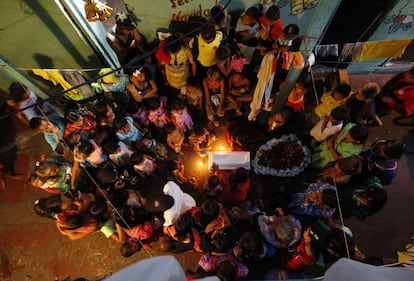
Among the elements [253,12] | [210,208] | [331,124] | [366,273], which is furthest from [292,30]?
[366,273]

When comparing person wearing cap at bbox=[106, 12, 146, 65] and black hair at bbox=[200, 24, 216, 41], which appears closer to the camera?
black hair at bbox=[200, 24, 216, 41]

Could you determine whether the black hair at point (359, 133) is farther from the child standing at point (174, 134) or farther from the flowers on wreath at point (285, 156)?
the child standing at point (174, 134)

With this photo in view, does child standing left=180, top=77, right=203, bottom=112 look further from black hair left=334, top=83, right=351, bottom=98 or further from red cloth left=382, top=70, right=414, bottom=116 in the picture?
red cloth left=382, top=70, right=414, bottom=116

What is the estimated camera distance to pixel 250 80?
200 inches

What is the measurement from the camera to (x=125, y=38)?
4613 mm

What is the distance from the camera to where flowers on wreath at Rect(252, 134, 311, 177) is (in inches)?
190

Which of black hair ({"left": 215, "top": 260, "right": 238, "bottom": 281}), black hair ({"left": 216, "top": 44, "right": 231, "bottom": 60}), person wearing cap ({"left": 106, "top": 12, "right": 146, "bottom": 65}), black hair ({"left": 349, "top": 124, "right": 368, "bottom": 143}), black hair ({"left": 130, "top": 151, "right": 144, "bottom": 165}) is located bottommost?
black hair ({"left": 215, "top": 260, "right": 238, "bottom": 281})

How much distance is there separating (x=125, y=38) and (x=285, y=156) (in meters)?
3.38

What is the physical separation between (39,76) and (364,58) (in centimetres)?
622

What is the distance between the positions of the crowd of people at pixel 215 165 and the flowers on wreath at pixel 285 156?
26 cm

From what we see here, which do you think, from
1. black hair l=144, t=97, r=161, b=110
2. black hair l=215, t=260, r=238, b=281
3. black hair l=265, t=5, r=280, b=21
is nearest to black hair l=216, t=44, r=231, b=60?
black hair l=265, t=5, r=280, b=21

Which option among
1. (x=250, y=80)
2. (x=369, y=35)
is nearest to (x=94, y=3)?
(x=250, y=80)

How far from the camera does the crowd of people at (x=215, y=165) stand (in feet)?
12.7

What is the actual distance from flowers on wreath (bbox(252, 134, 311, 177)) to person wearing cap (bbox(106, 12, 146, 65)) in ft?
9.37
